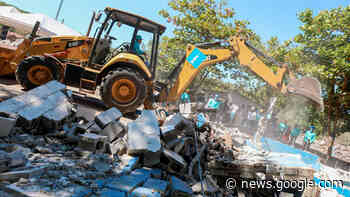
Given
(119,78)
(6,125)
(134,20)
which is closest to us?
(6,125)

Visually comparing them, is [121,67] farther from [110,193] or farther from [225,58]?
[110,193]

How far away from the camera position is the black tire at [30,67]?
600cm

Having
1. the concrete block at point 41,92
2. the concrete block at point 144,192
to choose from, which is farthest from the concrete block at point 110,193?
the concrete block at point 41,92

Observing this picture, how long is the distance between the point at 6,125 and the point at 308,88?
641cm

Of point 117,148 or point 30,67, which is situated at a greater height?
point 30,67

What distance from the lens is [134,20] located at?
255 inches

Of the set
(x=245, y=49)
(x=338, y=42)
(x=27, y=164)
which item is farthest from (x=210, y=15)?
(x=27, y=164)

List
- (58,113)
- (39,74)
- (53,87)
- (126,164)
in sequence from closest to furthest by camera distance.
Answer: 1. (126,164)
2. (58,113)
3. (53,87)
4. (39,74)

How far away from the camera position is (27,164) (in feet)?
8.83

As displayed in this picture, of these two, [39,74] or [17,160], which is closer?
[17,160]

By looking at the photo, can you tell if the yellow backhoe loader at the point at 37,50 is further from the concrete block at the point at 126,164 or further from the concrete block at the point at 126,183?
the concrete block at the point at 126,183

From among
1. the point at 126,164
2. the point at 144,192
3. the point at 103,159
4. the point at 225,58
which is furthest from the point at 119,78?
the point at 144,192

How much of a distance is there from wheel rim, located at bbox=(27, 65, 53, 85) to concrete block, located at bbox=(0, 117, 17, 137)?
10.8ft

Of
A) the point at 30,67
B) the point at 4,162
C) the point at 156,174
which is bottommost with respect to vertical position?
the point at 156,174
